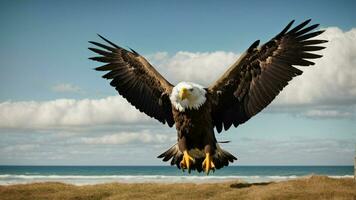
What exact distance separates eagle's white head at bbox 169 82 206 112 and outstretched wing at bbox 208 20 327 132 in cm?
77

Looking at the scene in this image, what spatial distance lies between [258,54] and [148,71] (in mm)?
2802

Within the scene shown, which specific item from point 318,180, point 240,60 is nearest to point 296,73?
point 240,60

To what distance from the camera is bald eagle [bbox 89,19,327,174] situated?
33.7ft

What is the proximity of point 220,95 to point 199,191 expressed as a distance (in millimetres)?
6721

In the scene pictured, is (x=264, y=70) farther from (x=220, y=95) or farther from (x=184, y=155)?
(x=184, y=155)

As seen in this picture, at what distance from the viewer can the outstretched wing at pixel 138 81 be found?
1179 centimetres

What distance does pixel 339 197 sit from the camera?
14656 mm

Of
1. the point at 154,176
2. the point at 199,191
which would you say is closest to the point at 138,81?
the point at 199,191

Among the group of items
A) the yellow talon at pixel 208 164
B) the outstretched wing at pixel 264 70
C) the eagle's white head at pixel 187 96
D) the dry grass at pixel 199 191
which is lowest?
the dry grass at pixel 199 191

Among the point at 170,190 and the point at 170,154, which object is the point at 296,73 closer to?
the point at 170,154

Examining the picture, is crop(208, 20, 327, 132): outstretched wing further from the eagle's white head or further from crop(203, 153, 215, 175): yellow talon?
crop(203, 153, 215, 175): yellow talon

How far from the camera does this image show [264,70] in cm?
Answer: 1109

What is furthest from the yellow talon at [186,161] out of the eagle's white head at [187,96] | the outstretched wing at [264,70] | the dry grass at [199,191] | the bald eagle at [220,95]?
the dry grass at [199,191]

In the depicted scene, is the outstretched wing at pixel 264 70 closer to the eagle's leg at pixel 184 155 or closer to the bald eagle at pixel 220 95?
the bald eagle at pixel 220 95
